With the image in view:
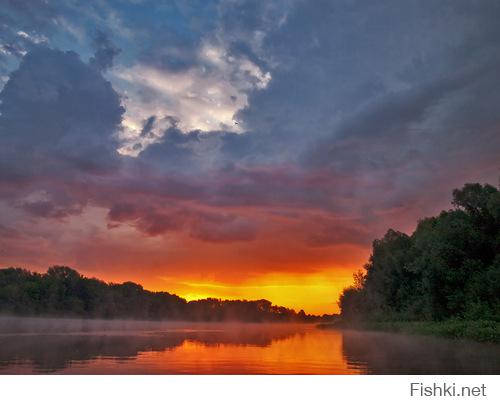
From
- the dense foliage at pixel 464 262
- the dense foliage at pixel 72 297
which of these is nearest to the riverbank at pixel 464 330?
the dense foliage at pixel 464 262

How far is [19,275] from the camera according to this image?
150000 millimetres

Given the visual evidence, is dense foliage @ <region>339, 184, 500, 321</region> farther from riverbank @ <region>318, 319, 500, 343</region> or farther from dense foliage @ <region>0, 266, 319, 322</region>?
dense foliage @ <region>0, 266, 319, 322</region>

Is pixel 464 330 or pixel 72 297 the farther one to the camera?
pixel 72 297

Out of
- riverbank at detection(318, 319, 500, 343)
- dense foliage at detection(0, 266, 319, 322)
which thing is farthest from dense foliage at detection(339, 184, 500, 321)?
dense foliage at detection(0, 266, 319, 322)

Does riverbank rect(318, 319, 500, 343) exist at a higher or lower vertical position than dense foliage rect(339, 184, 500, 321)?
lower

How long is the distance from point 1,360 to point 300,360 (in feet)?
44.7

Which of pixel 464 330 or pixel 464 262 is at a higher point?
pixel 464 262

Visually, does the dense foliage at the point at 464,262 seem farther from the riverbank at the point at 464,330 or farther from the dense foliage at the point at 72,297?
the dense foliage at the point at 72,297

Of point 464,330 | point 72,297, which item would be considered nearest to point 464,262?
point 464,330

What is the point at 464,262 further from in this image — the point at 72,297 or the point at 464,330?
the point at 72,297

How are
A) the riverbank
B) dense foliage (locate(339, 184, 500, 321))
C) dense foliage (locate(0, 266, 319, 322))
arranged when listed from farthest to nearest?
dense foliage (locate(0, 266, 319, 322)), dense foliage (locate(339, 184, 500, 321)), the riverbank
